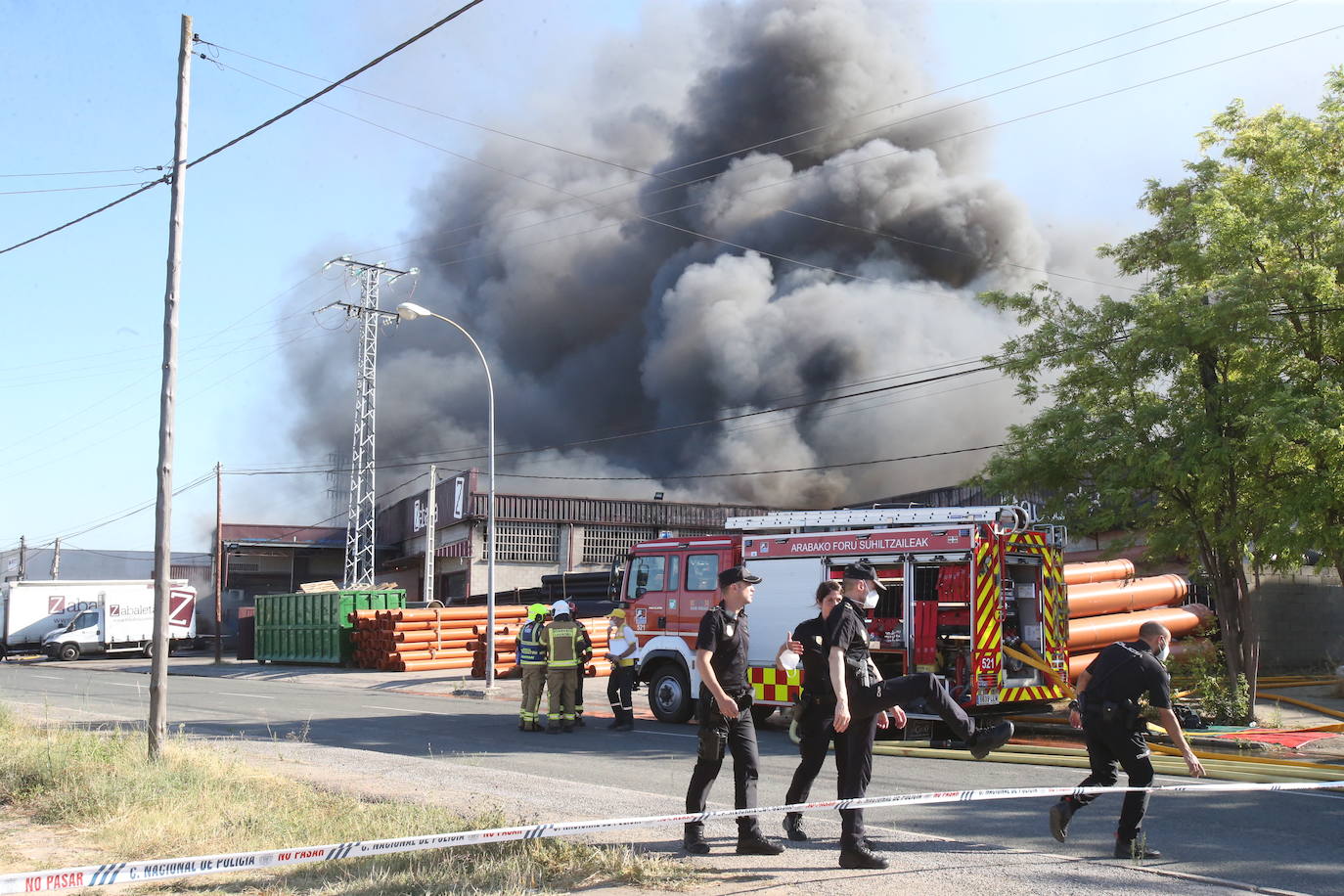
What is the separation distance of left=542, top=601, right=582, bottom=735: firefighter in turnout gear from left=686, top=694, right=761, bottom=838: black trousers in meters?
6.80

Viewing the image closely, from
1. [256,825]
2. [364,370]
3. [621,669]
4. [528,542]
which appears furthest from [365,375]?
[256,825]

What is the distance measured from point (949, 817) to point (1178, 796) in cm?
198

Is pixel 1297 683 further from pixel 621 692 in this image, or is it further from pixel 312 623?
pixel 312 623

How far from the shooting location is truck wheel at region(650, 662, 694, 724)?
1343cm

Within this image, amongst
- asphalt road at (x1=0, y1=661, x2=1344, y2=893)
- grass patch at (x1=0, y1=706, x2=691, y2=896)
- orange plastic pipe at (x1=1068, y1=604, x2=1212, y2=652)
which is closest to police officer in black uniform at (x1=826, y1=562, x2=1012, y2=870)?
asphalt road at (x1=0, y1=661, x2=1344, y2=893)

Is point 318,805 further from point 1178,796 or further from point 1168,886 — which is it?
point 1178,796

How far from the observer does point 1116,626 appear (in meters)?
15.3

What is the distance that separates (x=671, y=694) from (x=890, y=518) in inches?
139

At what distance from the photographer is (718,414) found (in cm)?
4431

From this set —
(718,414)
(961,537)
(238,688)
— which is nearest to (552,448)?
(718,414)

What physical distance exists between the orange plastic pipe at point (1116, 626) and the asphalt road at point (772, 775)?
14.8ft

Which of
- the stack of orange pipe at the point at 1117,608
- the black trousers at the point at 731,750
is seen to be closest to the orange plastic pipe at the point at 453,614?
the stack of orange pipe at the point at 1117,608

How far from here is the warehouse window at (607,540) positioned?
37688mm

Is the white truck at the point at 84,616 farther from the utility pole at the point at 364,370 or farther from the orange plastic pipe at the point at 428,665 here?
the orange plastic pipe at the point at 428,665
